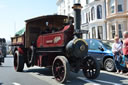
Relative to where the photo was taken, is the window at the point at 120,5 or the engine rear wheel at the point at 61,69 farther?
the window at the point at 120,5

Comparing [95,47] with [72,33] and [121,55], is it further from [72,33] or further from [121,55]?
[72,33]

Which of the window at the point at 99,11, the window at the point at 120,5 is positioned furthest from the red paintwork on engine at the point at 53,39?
the window at the point at 99,11

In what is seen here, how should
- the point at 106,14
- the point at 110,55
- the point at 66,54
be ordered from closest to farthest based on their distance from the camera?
1. the point at 66,54
2. the point at 110,55
3. the point at 106,14

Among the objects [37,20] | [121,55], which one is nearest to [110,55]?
[121,55]

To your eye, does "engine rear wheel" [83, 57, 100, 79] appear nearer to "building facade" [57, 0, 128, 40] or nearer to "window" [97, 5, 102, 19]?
"building facade" [57, 0, 128, 40]

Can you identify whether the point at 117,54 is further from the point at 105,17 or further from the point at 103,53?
the point at 105,17

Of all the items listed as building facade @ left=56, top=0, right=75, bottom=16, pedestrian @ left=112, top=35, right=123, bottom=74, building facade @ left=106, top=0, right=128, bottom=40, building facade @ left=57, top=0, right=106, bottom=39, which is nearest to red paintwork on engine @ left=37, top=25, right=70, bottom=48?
pedestrian @ left=112, top=35, right=123, bottom=74

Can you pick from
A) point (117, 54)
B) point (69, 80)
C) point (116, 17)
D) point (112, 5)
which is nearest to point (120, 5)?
point (112, 5)

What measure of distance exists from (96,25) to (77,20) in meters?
21.7

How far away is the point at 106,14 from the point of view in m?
26.6

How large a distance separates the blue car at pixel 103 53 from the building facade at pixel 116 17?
1549cm

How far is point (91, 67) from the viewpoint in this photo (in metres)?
6.82

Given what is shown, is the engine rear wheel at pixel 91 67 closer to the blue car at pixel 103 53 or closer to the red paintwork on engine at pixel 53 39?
the red paintwork on engine at pixel 53 39

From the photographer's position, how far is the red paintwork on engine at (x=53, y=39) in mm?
6582
